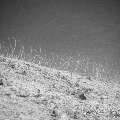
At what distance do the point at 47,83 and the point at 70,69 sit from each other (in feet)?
106

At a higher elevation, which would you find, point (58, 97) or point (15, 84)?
point (15, 84)

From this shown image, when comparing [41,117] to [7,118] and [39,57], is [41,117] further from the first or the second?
[39,57]

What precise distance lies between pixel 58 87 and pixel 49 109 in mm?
11406

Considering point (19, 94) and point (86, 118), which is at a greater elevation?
point (19, 94)

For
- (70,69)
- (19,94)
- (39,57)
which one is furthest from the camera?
(70,69)

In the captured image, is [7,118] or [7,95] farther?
[7,95]

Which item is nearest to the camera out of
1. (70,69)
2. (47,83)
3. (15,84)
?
(15,84)

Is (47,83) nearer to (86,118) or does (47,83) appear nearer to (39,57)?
(86,118)

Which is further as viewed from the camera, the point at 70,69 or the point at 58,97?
the point at 70,69

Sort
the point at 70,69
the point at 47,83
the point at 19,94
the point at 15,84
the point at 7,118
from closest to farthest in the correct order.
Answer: the point at 7,118 < the point at 19,94 < the point at 15,84 < the point at 47,83 < the point at 70,69

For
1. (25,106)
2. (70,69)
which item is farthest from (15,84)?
(70,69)

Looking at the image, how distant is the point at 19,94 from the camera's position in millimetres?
22531

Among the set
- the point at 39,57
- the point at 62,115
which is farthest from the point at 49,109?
the point at 39,57

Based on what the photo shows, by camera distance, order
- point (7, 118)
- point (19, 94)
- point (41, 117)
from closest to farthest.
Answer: point (7, 118) → point (41, 117) → point (19, 94)
